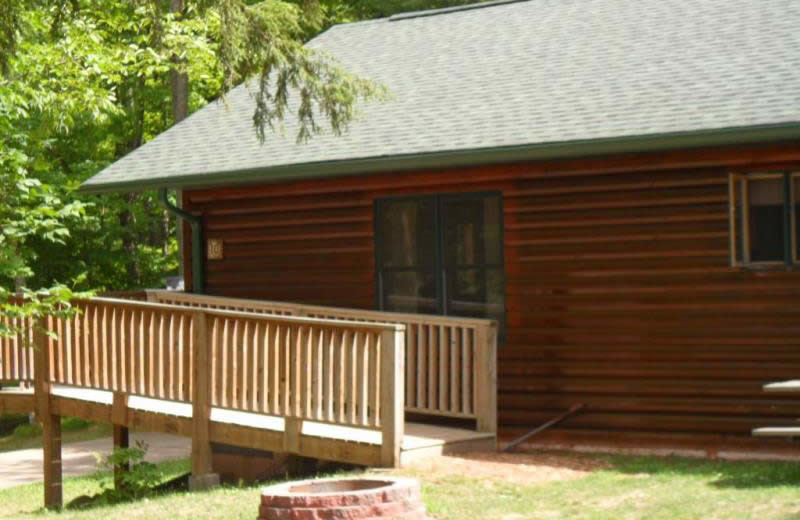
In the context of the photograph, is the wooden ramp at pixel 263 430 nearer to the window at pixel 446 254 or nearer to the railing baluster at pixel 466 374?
the railing baluster at pixel 466 374

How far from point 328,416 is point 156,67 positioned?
13.2 metres

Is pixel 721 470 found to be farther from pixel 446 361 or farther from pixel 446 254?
pixel 446 254

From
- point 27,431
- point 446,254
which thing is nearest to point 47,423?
point 446,254

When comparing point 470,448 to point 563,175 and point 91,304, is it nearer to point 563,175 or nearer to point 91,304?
point 563,175

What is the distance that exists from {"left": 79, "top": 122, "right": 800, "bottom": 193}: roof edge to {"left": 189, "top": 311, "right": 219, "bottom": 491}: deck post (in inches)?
93.1

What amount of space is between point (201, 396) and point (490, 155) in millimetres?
3467

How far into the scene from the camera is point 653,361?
1218 centimetres

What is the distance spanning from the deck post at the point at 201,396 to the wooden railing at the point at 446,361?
1627 mm

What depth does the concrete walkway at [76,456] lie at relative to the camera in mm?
17344

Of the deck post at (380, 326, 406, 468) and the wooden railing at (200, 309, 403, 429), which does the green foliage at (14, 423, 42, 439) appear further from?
the deck post at (380, 326, 406, 468)

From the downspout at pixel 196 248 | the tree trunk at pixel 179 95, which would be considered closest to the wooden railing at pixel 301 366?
the downspout at pixel 196 248

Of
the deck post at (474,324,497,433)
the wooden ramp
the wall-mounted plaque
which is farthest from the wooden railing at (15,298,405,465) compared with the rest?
the wall-mounted plaque

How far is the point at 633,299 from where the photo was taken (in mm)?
12289

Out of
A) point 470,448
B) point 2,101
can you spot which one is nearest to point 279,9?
point 2,101
